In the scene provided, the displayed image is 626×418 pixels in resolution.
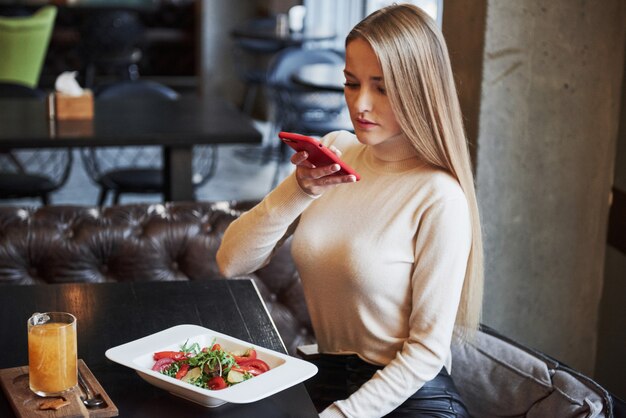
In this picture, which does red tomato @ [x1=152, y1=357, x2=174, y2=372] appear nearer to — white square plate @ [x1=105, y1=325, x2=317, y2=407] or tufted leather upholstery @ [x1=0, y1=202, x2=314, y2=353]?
white square plate @ [x1=105, y1=325, x2=317, y2=407]

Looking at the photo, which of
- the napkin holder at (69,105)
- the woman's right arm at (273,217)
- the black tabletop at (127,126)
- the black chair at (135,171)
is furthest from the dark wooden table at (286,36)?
the woman's right arm at (273,217)

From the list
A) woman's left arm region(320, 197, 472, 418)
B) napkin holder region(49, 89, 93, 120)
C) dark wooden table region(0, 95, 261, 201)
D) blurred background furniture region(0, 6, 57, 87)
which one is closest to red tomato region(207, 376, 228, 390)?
woman's left arm region(320, 197, 472, 418)

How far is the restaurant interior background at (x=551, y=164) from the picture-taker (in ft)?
8.56

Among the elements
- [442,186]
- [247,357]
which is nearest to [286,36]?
[442,186]

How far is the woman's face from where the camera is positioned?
1.90 metres

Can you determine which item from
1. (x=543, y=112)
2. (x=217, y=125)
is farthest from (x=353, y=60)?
(x=217, y=125)

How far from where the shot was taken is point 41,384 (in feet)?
5.21

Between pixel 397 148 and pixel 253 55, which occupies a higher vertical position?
pixel 397 148

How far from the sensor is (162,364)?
1.69 m

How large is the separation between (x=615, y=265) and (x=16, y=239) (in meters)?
1.66

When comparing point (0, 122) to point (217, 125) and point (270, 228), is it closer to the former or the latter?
point (217, 125)

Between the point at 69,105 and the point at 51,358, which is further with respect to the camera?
the point at 69,105

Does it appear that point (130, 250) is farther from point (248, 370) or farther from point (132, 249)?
point (248, 370)

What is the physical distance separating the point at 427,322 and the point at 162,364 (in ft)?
1.69
